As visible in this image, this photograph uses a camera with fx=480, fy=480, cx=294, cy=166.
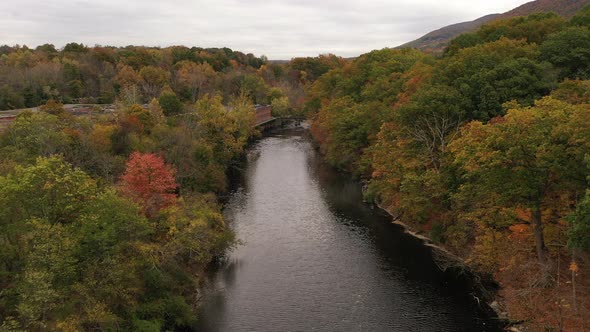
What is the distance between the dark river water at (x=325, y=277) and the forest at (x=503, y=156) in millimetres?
2957

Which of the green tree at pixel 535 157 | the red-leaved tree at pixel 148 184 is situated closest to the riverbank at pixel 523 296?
the green tree at pixel 535 157

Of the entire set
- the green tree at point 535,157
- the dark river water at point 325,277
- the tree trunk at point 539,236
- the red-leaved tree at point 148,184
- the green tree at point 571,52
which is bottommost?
the dark river water at point 325,277

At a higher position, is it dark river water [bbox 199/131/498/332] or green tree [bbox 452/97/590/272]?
green tree [bbox 452/97/590/272]

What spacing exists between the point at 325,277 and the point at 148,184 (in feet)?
42.5

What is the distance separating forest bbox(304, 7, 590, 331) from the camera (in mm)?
23781

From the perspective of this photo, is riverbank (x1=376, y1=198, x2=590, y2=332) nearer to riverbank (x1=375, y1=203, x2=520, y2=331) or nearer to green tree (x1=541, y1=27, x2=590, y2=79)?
riverbank (x1=375, y1=203, x2=520, y2=331)

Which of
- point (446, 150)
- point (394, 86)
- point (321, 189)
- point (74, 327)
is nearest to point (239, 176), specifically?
point (321, 189)

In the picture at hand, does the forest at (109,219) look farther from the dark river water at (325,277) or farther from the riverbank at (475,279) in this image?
the riverbank at (475,279)

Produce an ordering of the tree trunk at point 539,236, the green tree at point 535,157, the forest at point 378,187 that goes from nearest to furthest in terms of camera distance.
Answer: the forest at point 378,187 < the green tree at point 535,157 < the tree trunk at point 539,236

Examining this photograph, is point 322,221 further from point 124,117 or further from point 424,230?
Result: point 124,117

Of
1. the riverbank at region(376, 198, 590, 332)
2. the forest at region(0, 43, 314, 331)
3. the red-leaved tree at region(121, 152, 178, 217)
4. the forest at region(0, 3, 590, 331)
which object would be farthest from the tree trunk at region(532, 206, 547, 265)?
the red-leaved tree at region(121, 152, 178, 217)

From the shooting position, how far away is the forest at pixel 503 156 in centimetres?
2378

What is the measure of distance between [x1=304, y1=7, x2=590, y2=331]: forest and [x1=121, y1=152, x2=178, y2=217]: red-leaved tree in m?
18.0

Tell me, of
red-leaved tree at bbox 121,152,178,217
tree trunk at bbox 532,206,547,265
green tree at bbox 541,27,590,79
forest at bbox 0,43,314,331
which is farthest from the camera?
green tree at bbox 541,27,590,79
